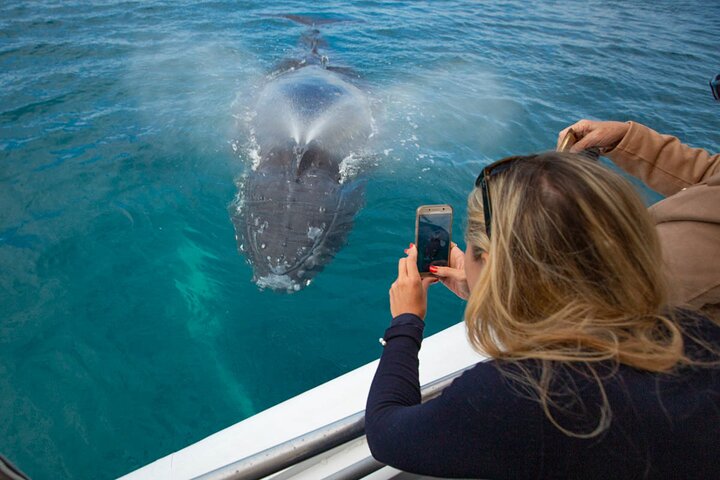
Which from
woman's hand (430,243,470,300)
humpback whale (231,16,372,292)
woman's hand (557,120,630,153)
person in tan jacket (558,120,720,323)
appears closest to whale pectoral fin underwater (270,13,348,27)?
humpback whale (231,16,372,292)

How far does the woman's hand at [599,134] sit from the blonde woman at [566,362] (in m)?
1.63

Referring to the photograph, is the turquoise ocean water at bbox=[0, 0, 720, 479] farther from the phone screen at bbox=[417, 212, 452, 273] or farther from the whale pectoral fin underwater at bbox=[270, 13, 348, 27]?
the phone screen at bbox=[417, 212, 452, 273]

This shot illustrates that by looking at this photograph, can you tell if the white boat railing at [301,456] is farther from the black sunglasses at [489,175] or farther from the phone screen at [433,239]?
the black sunglasses at [489,175]

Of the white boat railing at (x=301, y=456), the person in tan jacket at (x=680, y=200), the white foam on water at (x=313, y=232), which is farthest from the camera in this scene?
the white foam on water at (x=313, y=232)

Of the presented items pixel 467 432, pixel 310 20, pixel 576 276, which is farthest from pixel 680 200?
pixel 310 20

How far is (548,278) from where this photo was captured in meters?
1.42

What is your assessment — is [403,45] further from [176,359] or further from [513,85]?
[176,359]

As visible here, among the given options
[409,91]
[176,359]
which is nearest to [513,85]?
[409,91]

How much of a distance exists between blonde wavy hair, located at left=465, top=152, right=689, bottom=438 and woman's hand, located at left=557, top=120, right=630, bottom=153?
163 cm

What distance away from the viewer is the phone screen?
242 centimetres

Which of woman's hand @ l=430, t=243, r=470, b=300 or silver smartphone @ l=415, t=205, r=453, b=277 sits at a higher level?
silver smartphone @ l=415, t=205, r=453, b=277

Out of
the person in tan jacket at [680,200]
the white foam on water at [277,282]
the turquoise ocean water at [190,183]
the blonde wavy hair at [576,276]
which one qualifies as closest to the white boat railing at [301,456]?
the blonde wavy hair at [576,276]

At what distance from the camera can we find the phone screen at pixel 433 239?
2422 millimetres

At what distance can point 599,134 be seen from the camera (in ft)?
9.72
